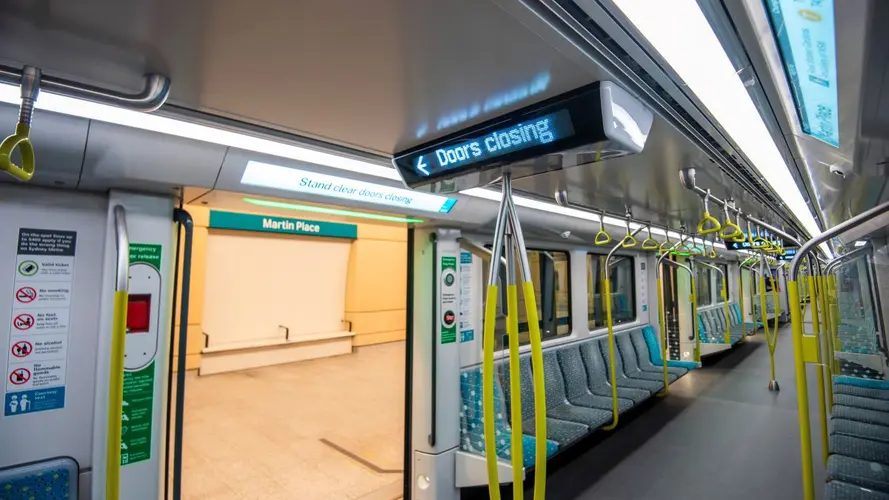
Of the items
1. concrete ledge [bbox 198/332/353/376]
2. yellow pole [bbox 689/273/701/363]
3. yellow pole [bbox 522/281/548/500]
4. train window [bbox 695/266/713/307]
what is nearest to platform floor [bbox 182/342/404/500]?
concrete ledge [bbox 198/332/353/376]

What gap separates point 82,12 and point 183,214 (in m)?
1.14

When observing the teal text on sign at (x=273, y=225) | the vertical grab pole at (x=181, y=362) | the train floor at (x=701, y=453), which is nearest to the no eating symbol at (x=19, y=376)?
the vertical grab pole at (x=181, y=362)

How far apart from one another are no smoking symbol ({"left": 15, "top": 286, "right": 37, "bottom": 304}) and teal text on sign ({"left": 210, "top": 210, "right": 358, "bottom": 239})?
20.1ft

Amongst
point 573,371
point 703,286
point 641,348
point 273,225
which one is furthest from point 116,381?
point 703,286

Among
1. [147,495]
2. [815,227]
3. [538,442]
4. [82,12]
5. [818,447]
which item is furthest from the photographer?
[815,227]

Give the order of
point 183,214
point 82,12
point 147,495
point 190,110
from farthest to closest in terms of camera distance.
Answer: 1. point 183,214
2. point 147,495
3. point 190,110
4. point 82,12

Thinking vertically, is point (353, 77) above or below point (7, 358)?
above

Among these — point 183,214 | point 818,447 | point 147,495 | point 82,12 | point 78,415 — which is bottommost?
point 818,447

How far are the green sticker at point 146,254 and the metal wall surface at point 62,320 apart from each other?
121 mm

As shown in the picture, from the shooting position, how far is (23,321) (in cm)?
162

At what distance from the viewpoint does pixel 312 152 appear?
2.01 meters

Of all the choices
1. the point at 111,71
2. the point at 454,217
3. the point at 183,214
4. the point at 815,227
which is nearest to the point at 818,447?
the point at 815,227

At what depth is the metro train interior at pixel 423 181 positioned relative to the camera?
1027 millimetres

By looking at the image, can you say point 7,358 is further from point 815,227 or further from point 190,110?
point 815,227
